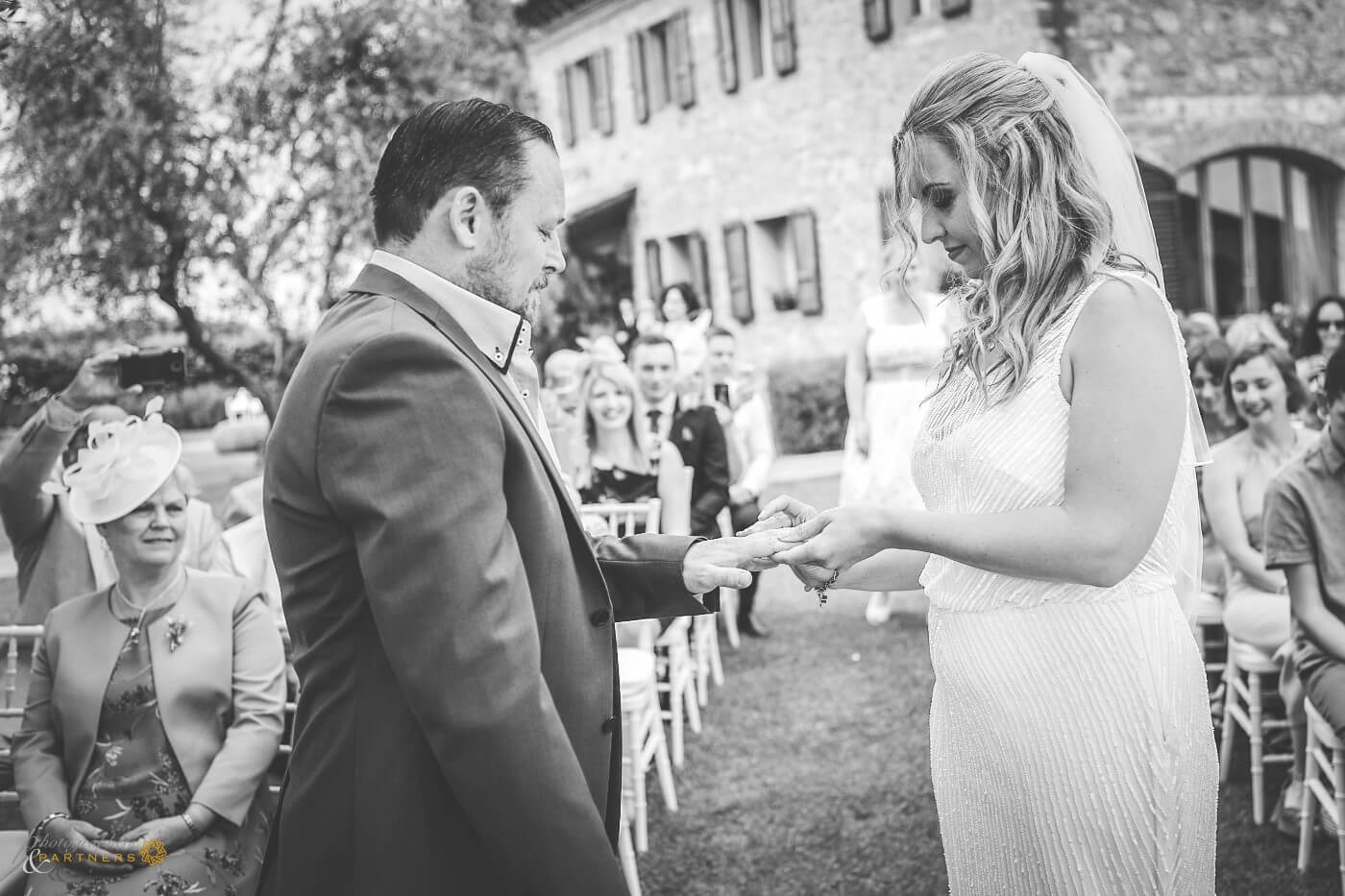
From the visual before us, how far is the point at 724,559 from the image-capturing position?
2.38m

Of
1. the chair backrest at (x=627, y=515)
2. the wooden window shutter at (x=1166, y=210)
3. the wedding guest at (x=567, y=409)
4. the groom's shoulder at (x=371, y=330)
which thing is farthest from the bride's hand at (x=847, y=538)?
the wooden window shutter at (x=1166, y=210)

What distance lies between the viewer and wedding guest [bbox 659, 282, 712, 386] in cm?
853

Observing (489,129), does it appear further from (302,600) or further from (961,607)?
(961,607)

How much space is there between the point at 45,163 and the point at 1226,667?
593 centimetres

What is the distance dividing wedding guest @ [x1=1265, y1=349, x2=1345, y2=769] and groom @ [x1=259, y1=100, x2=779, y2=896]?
8.15 feet

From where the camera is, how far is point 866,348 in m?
7.18

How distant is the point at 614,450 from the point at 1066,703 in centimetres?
389

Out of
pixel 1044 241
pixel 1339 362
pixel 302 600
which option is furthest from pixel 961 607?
pixel 1339 362

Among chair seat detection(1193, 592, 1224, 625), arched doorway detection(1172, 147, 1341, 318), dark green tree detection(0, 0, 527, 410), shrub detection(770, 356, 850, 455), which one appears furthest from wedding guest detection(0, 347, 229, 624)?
arched doorway detection(1172, 147, 1341, 318)

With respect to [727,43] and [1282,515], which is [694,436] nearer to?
[1282,515]

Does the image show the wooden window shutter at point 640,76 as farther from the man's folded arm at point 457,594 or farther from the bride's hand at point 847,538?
the man's folded arm at point 457,594

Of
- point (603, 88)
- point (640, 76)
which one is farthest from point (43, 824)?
point (603, 88)

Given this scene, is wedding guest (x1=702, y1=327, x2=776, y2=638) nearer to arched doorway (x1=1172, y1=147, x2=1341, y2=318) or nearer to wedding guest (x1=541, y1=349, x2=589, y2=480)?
wedding guest (x1=541, y1=349, x2=589, y2=480)

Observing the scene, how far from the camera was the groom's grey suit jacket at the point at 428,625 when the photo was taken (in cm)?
167
